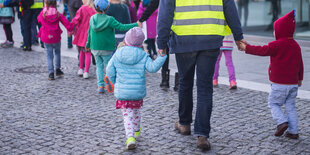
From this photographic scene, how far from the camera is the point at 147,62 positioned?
457 cm

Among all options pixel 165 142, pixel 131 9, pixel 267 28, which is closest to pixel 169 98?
pixel 165 142

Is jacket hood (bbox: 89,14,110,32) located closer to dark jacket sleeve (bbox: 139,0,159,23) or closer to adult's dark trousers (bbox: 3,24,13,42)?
dark jacket sleeve (bbox: 139,0,159,23)

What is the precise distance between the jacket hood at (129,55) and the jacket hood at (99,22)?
2.82 meters

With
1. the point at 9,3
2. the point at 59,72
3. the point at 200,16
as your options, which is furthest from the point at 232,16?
the point at 9,3

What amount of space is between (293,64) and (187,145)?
1376 millimetres

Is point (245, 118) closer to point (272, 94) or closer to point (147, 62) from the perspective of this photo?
point (272, 94)

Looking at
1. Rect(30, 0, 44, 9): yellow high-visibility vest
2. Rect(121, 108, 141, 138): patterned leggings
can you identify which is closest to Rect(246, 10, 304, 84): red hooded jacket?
Rect(121, 108, 141, 138): patterned leggings

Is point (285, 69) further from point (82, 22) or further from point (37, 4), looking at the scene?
point (37, 4)

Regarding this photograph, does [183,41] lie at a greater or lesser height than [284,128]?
greater

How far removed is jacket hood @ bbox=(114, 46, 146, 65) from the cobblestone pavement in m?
0.86

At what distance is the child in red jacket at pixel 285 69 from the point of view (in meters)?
4.78

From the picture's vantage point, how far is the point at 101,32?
7.52 metres

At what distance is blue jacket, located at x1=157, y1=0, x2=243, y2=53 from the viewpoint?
444 cm

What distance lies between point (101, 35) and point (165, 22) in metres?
3.17
